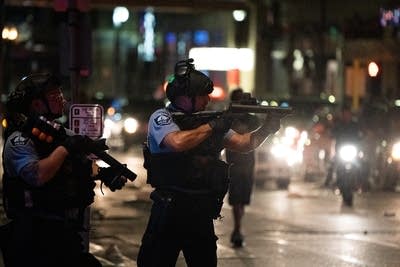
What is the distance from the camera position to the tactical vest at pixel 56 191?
5.81m

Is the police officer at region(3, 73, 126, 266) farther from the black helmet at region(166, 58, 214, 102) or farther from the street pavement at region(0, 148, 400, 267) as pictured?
the street pavement at region(0, 148, 400, 267)

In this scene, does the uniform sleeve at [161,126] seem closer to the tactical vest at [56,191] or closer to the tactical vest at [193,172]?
the tactical vest at [193,172]

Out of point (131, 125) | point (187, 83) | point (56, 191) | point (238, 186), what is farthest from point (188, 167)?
point (131, 125)

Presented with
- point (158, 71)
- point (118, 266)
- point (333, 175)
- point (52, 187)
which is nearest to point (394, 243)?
point (118, 266)

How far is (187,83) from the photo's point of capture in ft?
22.2

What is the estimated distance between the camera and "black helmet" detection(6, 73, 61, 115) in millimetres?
5953

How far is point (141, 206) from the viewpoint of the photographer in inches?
682

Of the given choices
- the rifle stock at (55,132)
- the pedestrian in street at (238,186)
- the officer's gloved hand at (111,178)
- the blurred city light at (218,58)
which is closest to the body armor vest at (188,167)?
the officer's gloved hand at (111,178)

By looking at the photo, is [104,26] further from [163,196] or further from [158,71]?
[163,196]

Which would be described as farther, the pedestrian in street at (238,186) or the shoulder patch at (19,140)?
the pedestrian in street at (238,186)

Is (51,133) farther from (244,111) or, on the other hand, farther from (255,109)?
(255,109)

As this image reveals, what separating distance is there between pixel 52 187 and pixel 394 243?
7567 millimetres

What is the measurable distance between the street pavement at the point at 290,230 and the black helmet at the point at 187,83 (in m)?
1.96

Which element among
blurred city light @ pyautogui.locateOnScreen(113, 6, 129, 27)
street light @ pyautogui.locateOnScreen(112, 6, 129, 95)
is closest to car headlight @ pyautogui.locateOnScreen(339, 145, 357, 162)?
street light @ pyautogui.locateOnScreen(112, 6, 129, 95)
